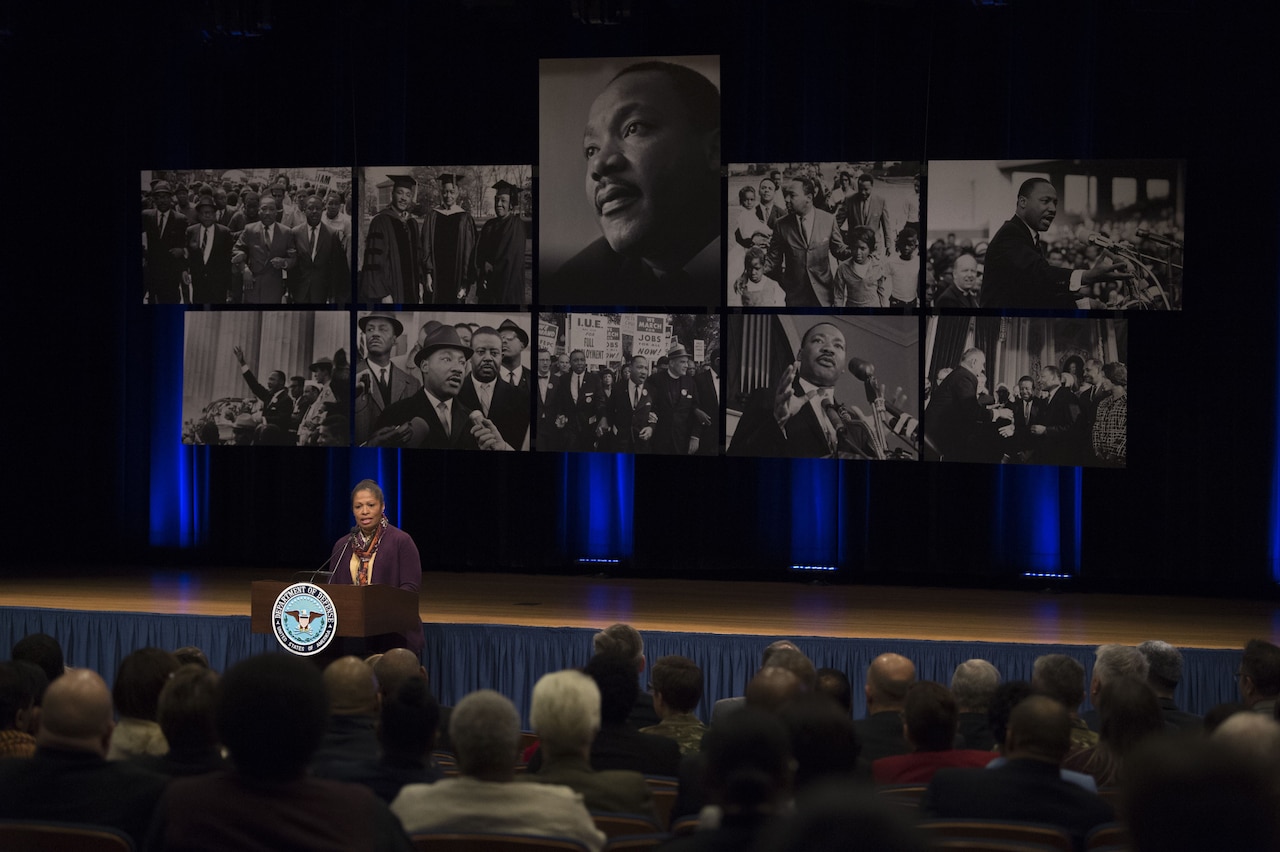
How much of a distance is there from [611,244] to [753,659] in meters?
3.55

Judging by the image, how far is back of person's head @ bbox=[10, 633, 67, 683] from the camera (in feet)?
14.9

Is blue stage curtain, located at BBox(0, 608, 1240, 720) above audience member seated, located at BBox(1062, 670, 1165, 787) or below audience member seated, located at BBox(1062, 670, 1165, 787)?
below

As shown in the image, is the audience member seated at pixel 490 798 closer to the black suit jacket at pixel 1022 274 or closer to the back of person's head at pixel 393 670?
the back of person's head at pixel 393 670

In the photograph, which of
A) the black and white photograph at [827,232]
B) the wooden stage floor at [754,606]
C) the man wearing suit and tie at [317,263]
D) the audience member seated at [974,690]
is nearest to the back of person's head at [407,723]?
the audience member seated at [974,690]

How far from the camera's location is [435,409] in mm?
10047

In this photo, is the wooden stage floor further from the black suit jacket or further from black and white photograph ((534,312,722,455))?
the black suit jacket

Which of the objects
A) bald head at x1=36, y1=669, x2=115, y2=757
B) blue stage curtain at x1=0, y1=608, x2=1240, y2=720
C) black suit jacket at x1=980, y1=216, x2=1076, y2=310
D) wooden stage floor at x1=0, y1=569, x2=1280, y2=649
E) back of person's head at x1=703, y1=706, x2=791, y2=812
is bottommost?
blue stage curtain at x1=0, y1=608, x2=1240, y2=720

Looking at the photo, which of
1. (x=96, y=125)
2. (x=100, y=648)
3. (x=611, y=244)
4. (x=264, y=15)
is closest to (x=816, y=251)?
(x=611, y=244)

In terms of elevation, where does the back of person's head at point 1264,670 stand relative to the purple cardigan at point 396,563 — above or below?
below

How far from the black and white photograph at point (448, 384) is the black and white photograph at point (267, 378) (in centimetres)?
24

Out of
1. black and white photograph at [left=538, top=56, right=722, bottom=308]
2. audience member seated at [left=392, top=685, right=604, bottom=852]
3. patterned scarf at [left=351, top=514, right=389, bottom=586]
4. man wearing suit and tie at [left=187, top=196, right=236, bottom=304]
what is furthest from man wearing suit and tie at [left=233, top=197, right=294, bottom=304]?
audience member seated at [left=392, top=685, right=604, bottom=852]

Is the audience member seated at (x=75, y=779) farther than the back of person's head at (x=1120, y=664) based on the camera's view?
No

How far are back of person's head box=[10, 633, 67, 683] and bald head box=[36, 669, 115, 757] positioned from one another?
1868mm

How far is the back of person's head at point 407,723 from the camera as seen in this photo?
10.5 ft
